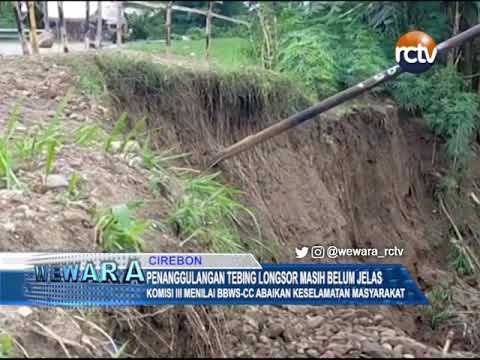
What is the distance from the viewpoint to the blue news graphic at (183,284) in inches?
92.7

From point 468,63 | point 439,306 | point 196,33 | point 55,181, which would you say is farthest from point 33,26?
point 468,63

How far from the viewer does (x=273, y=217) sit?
3834mm

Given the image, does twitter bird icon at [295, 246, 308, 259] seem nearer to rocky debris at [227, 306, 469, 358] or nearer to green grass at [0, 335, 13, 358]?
rocky debris at [227, 306, 469, 358]

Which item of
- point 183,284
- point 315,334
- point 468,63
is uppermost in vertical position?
point 468,63

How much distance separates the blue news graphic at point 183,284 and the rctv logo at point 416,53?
1442 millimetres

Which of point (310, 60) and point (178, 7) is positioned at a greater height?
point (178, 7)

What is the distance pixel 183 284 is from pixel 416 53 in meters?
1.76

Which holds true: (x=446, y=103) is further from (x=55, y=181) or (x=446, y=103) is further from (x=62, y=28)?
(x=55, y=181)

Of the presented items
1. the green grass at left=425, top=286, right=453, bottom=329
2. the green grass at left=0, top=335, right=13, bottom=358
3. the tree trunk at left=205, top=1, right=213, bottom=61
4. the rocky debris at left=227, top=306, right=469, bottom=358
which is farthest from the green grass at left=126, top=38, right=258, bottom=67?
the green grass at left=0, top=335, right=13, bottom=358

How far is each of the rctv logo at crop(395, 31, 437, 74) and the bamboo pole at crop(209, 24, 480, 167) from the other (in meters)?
0.04

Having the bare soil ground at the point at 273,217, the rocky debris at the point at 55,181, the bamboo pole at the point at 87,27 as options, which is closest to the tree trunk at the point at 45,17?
the bamboo pole at the point at 87,27

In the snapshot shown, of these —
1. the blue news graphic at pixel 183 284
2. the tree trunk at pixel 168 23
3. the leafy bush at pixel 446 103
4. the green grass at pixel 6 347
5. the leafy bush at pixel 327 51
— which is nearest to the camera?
the green grass at pixel 6 347

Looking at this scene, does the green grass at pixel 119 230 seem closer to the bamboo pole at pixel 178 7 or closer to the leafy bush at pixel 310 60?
the bamboo pole at pixel 178 7

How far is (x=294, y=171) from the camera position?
14.2ft
